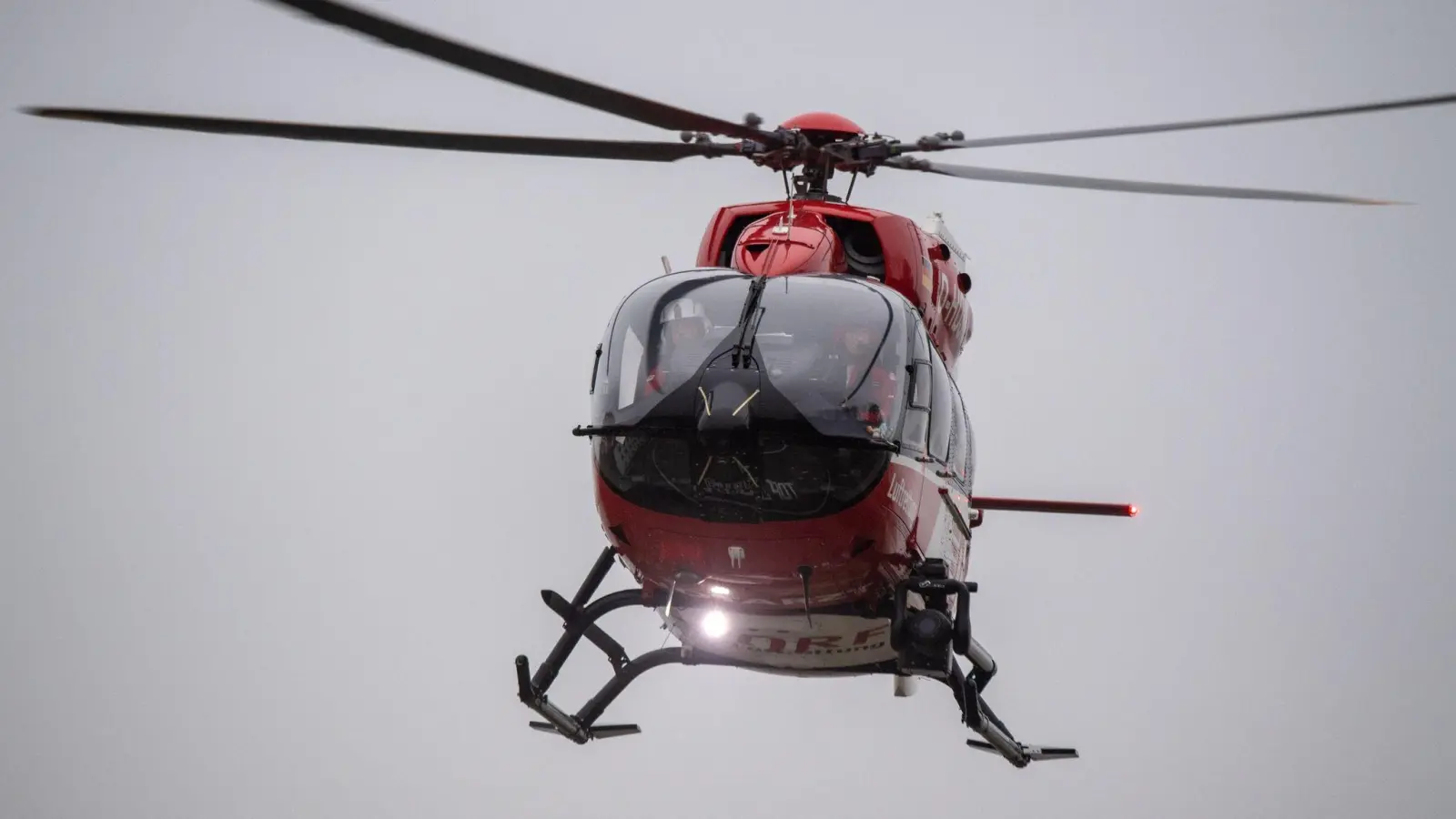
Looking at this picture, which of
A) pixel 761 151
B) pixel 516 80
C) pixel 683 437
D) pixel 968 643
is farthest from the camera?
pixel 761 151

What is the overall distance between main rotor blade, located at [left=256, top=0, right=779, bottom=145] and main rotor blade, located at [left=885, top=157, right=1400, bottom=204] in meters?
1.77

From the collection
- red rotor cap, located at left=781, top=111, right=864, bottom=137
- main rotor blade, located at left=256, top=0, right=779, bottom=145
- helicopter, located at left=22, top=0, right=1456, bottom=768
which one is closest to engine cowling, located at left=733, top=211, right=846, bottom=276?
helicopter, located at left=22, top=0, right=1456, bottom=768

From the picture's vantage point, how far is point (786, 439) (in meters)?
7.72

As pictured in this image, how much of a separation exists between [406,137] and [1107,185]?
3320 mm

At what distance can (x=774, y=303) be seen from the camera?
8141mm

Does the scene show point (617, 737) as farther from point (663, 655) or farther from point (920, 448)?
point (920, 448)

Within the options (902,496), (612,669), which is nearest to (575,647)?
(612,669)

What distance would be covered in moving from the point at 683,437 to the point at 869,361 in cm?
94

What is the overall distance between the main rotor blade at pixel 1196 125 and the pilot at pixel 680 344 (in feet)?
5.77

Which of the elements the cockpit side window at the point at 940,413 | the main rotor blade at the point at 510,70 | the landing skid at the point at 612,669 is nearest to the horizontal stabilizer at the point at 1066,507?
the landing skid at the point at 612,669

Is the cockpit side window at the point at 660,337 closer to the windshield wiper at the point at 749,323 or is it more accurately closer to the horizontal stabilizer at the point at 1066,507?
the windshield wiper at the point at 749,323

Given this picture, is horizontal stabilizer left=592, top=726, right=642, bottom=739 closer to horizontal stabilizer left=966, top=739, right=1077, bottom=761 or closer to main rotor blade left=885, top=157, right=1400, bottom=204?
horizontal stabilizer left=966, top=739, right=1077, bottom=761

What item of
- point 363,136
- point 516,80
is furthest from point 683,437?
point 516,80

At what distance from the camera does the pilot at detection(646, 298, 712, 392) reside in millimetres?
7961
